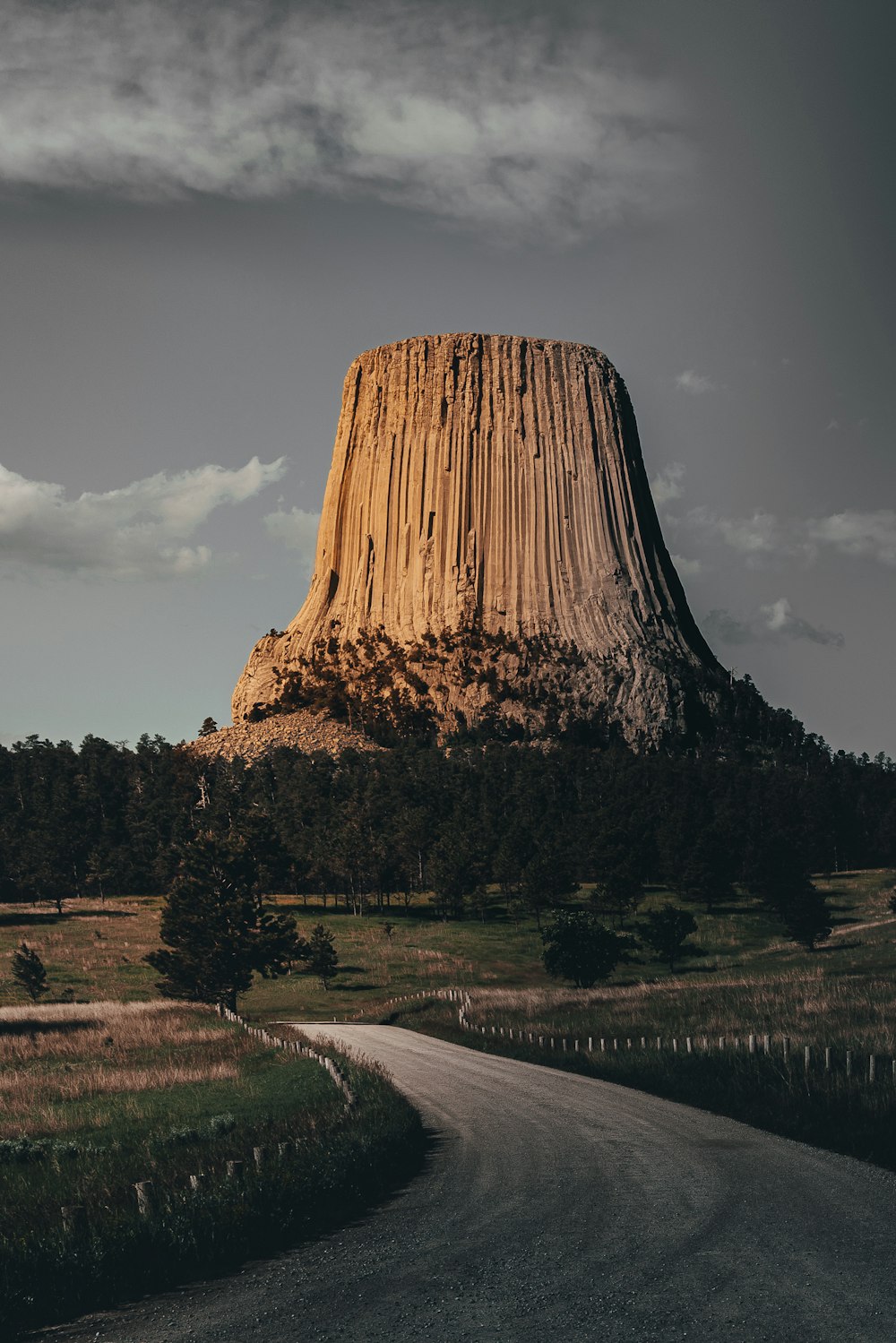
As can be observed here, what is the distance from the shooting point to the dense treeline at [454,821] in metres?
88.4

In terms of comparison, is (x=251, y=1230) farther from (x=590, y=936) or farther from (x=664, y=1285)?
(x=590, y=936)

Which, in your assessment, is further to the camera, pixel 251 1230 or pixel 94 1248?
pixel 251 1230

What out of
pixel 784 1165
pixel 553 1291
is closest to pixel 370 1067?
pixel 784 1165

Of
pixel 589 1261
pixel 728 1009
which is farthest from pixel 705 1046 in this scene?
pixel 589 1261

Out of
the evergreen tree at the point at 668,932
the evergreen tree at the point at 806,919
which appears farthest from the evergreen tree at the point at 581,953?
the evergreen tree at the point at 806,919

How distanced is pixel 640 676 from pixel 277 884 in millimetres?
76270

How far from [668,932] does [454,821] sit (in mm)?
39216

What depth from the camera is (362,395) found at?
187250 mm

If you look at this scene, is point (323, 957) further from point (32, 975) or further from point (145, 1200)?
point (145, 1200)

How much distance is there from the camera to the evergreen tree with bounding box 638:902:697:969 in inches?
2625

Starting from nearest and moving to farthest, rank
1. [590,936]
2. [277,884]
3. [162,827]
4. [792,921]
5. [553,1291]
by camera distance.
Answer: [553,1291] < [590,936] < [792,921] < [277,884] < [162,827]

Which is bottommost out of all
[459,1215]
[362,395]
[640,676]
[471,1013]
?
[471,1013]

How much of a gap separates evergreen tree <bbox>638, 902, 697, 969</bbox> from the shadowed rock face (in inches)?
3350

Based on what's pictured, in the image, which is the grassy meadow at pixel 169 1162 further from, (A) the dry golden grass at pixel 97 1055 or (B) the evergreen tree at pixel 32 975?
(B) the evergreen tree at pixel 32 975
